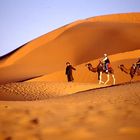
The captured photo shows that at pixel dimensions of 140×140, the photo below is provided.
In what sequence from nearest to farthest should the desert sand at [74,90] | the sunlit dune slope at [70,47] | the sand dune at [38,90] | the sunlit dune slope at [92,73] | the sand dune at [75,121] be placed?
the sand dune at [75,121] < the desert sand at [74,90] < the sand dune at [38,90] < the sunlit dune slope at [92,73] < the sunlit dune slope at [70,47]

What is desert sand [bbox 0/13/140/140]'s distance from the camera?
5.20 m

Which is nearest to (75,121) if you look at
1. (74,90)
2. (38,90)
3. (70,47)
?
(74,90)

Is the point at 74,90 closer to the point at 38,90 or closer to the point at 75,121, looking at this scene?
the point at 38,90

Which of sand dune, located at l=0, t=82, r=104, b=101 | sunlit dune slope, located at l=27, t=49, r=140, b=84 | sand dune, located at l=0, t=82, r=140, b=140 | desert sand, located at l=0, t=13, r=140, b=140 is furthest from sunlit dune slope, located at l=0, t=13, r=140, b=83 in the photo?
sand dune, located at l=0, t=82, r=140, b=140

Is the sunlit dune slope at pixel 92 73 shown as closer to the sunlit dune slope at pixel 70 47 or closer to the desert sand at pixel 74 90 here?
the desert sand at pixel 74 90

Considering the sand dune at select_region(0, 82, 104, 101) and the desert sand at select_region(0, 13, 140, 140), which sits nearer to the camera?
the desert sand at select_region(0, 13, 140, 140)

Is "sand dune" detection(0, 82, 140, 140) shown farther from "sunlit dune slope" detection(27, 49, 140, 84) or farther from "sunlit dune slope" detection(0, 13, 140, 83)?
"sunlit dune slope" detection(0, 13, 140, 83)

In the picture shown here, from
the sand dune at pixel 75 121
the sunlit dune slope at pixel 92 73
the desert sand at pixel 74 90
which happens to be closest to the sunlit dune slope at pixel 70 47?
the desert sand at pixel 74 90

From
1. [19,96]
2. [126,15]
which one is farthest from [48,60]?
[19,96]

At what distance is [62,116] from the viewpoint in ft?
20.2

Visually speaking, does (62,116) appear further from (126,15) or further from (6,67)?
(126,15)

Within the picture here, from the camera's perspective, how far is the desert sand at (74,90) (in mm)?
5195

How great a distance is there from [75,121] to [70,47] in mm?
28240

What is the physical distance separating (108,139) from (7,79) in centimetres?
2682
